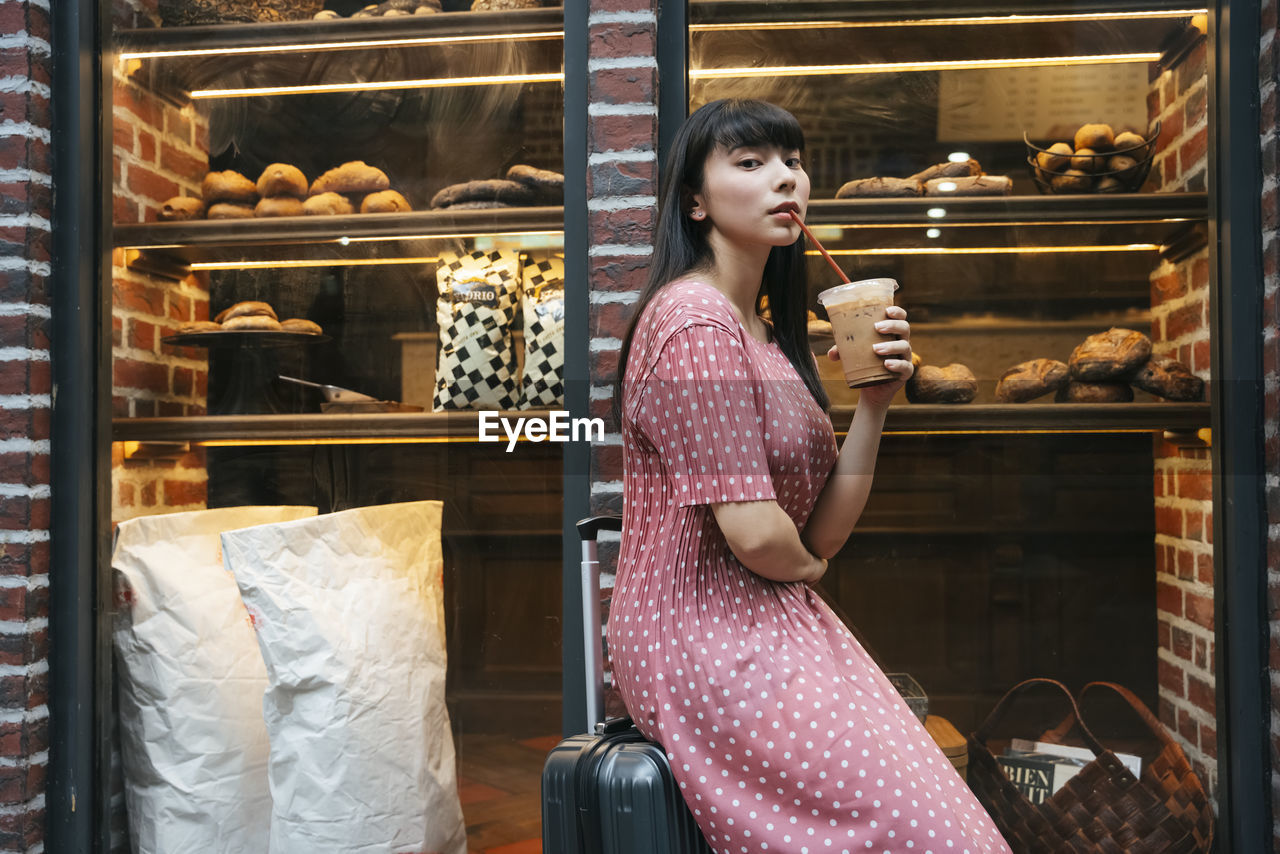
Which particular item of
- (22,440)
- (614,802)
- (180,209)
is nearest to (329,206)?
(180,209)

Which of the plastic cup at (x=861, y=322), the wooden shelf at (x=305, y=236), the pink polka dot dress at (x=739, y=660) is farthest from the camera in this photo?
the wooden shelf at (x=305, y=236)

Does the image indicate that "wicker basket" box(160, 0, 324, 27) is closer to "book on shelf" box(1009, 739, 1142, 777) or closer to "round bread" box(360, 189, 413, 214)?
"round bread" box(360, 189, 413, 214)

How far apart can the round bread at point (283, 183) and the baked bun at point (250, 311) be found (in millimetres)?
297

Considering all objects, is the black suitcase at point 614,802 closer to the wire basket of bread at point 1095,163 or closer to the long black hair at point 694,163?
the long black hair at point 694,163

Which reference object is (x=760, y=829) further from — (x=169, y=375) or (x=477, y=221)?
(x=169, y=375)

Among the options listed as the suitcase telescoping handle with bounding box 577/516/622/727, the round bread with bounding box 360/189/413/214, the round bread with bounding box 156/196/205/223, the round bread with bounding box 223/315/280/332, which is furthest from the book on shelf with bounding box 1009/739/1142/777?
the round bread with bounding box 156/196/205/223

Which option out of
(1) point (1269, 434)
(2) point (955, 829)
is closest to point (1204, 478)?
(1) point (1269, 434)

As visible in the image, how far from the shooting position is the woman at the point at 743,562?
1477mm

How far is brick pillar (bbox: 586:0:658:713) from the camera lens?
2334 mm

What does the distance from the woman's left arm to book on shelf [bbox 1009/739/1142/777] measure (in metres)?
1.02

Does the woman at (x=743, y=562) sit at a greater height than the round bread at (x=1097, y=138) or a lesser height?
lesser

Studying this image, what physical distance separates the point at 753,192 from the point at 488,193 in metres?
1.10

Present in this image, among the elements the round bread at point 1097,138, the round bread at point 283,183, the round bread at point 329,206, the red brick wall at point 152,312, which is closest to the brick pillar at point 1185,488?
the round bread at point 1097,138

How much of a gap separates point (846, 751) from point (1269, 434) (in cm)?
148
